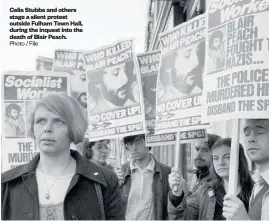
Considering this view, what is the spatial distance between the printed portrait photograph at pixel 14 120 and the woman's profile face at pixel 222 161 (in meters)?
1.26

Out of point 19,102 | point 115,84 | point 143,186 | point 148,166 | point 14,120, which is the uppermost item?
point 115,84

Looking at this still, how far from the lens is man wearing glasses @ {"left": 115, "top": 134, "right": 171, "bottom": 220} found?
10.4 ft

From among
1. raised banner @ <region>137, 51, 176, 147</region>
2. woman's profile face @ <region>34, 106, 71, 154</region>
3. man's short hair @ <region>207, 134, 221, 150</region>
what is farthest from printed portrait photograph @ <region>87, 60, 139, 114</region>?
woman's profile face @ <region>34, 106, 71, 154</region>

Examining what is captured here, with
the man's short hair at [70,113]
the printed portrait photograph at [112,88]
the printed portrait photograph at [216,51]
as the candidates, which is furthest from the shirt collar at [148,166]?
the printed portrait photograph at [216,51]

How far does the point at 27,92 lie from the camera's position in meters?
3.24

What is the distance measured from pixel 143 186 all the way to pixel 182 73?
74 centimetres

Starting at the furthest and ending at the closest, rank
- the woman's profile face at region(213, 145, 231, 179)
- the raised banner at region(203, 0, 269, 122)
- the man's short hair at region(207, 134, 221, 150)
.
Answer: the man's short hair at region(207, 134, 221, 150), the woman's profile face at region(213, 145, 231, 179), the raised banner at region(203, 0, 269, 122)

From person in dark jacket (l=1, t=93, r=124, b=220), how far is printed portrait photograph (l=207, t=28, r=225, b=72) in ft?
2.38

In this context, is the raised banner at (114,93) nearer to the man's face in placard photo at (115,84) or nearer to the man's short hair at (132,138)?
the man's face in placard photo at (115,84)

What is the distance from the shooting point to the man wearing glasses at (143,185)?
3156 millimetres

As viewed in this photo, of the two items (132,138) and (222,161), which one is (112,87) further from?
(222,161)

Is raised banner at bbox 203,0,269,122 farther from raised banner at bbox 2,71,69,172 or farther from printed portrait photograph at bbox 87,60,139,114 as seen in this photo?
raised banner at bbox 2,71,69,172

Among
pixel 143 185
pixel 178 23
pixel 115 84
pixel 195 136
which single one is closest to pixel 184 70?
pixel 195 136

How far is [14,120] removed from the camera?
3.30m
